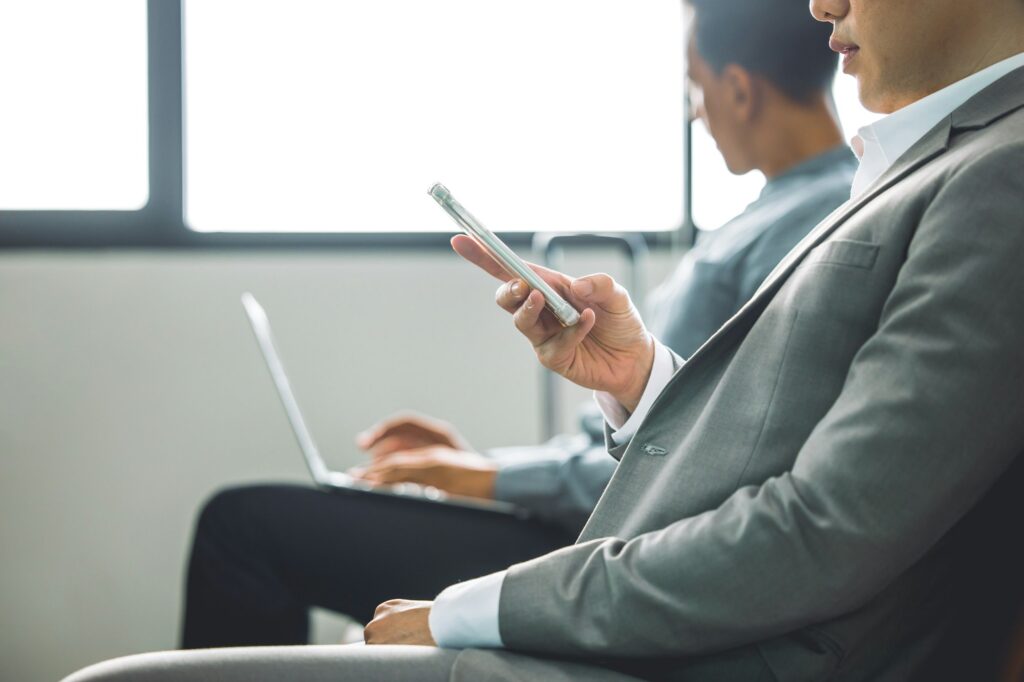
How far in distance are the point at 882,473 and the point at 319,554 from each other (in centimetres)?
118

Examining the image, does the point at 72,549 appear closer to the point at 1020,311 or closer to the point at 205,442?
the point at 205,442

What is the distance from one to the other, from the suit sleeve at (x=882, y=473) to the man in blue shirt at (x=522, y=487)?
820 mm

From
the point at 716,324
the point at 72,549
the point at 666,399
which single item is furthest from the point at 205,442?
the point at 666,399

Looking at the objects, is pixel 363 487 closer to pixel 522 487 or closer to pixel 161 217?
pixel 522 487

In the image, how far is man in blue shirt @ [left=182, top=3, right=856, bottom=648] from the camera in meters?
1.63

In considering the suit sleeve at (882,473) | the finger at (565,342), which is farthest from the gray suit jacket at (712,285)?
the suit sleeve at (882,473)

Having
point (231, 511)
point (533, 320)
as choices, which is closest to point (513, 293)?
point (533, 320)

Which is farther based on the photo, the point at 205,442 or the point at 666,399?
the point at 205,442

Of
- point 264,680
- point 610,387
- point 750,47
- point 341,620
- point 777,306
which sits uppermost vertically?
point 750,47

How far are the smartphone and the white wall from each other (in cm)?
171

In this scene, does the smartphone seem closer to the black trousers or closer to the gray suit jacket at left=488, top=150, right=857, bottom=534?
the gray suit jacket at left=488, top=150, right=857, bottom=534

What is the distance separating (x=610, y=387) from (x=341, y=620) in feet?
5.82

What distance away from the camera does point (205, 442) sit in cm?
265

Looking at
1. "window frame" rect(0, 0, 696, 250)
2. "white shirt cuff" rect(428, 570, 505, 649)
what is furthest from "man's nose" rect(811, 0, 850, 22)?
"window frame" rect(0, 0, 696, 250)
